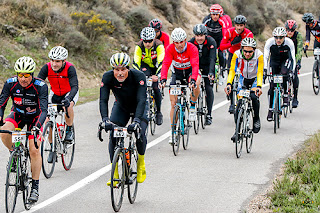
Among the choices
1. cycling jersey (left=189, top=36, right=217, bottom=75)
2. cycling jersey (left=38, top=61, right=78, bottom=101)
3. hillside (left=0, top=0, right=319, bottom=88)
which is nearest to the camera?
cycling jersey (left=38, top=61, right=78, bottom=101)

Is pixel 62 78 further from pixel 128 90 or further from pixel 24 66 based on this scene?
pixel 128 90

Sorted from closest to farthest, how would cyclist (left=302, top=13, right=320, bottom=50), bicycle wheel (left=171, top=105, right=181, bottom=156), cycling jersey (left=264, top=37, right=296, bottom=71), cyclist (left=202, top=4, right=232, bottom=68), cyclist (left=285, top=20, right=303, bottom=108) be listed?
bicycle wheel (left=171, top=105, right=181, bottom=156), cycling jersey (left=264, top=37, right=296, bottom=71), cyclist (left=285, top=20, right=303, bottom=108), cyclist (left=202, top=4, right=232, bottom=68), cyclist (left=302, top=13, right=320, bottom=50)

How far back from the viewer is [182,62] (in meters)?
11.8

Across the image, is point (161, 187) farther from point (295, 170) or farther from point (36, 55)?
point (36, 55)

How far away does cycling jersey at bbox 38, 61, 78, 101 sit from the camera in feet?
32.8

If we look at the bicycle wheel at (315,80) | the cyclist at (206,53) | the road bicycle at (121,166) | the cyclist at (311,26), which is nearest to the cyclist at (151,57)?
the cyclist at (206,53)

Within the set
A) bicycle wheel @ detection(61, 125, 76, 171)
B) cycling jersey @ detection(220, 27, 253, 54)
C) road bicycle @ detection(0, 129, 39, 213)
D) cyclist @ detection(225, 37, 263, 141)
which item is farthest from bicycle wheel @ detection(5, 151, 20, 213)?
cycling jersey @ detection(220, 27, 253, 54)

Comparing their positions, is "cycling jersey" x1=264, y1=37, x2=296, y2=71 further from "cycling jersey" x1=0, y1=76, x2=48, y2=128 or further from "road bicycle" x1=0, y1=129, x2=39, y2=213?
"road bicycle" x1=0, y1=129, x2=39, y2=213

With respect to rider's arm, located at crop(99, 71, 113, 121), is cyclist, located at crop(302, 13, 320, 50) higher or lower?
higher

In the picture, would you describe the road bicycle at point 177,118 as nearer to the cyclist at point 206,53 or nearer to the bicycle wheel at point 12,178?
the cyclist at point 206,53

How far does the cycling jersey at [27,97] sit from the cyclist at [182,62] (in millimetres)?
3508

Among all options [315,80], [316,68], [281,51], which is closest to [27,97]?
[281,51]

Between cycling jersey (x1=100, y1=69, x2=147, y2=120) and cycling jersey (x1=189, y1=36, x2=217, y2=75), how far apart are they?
4613mm

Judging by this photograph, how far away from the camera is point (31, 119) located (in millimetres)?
8297
